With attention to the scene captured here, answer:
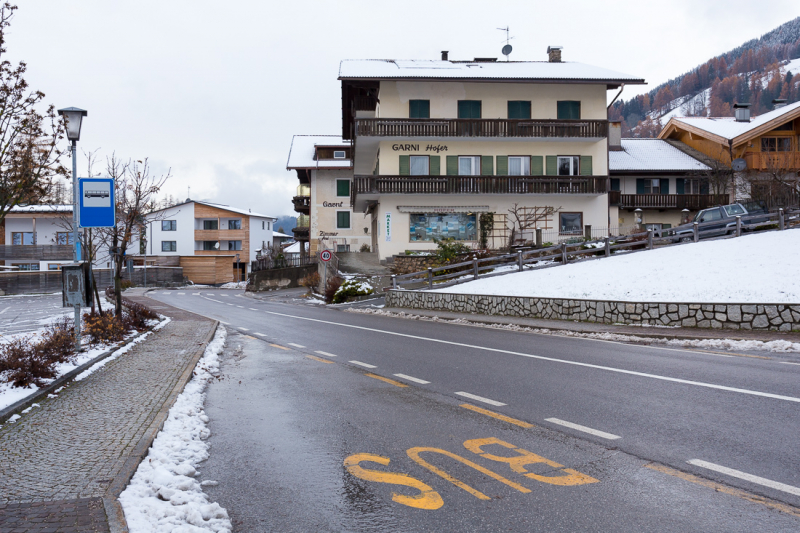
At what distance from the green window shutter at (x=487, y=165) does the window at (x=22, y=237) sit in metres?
56.3

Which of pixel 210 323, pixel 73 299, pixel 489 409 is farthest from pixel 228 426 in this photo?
pixel 210 323

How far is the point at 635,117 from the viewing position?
18012 cm

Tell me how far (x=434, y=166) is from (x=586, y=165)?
9005 mm

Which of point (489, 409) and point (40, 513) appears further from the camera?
point (489, 409)

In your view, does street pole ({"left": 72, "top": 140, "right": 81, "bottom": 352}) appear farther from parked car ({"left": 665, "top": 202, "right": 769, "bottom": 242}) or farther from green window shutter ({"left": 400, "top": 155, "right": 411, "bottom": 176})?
green window shutter ({"left": 400, "top": 155, "right": 411, "bottom": 176})

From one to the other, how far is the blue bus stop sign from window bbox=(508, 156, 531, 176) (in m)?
28.3

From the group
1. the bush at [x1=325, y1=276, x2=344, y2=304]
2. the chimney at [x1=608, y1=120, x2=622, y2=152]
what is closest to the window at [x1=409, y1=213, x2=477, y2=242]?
the bush at [x1=325, y1=276, x2=344, y2=304]

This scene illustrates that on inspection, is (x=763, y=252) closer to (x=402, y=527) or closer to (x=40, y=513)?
(x=402, y=527)

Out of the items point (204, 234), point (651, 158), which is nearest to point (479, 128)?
point (651, 158)

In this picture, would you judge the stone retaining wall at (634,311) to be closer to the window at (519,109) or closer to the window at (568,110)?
the window at (519,109)

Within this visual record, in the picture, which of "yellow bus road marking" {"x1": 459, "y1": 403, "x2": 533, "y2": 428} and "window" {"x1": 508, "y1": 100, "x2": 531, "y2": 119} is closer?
"yellow bus road marking" {"x1": 459, "y1": 403, "x2": 533, "y2": 428}

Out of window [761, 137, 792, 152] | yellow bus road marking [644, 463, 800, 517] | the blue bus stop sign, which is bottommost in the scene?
yellow bus road marking [644, 463, 800, 517]

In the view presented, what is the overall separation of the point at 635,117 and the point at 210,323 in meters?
182

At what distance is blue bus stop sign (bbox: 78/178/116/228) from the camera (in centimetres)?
1126
